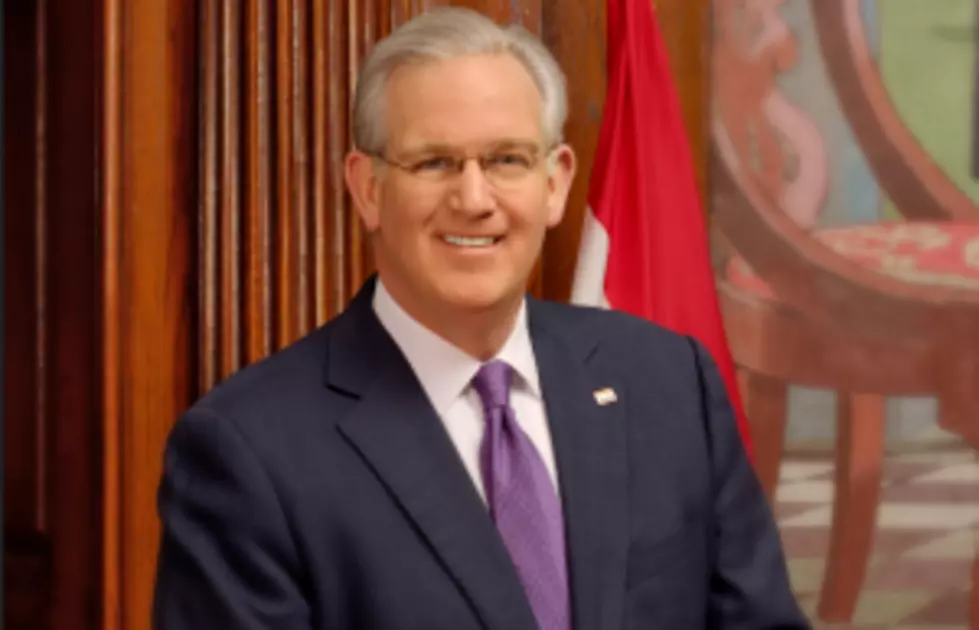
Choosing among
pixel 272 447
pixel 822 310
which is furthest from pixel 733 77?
pixel 272 447

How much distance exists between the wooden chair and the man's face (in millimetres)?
1270

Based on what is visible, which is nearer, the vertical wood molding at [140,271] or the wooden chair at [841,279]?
the vertical wood molding at [140,271]

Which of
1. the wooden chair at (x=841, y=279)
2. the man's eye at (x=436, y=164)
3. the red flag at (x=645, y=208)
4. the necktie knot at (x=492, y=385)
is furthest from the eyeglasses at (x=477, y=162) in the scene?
the wooden chair at (x=841, y=279)

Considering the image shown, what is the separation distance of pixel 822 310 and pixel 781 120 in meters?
0.40

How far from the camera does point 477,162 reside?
1.54m

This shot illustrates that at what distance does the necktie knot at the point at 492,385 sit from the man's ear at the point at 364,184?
8.7 inches

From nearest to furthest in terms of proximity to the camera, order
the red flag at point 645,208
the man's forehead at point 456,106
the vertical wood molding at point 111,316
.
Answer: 1. the man's forehead at point 456,106
2. the vertical wood molding at point 111,316
3. the red flag at point 645,208

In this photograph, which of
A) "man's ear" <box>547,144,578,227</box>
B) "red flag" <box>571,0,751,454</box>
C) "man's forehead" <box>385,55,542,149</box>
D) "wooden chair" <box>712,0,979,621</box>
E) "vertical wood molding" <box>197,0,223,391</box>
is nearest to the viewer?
"man's forehead" <box>385,55,542,149</box>

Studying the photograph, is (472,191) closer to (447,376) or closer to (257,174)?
(447,376)

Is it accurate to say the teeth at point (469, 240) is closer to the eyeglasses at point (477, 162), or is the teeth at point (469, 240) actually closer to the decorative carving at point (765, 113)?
the eyeglasses at point (477, 162)

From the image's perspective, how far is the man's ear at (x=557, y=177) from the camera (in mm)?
1645

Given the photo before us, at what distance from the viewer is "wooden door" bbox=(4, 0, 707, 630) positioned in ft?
7.16

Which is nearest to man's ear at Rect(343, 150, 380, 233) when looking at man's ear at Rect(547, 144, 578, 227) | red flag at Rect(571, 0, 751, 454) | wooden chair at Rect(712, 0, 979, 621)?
man's ear at Rect(547, 144, 578, 227)

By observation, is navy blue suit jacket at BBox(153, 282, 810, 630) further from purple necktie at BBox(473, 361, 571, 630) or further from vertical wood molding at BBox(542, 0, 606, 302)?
vertical wood molding at BBox(542, 0, 606, 302)
